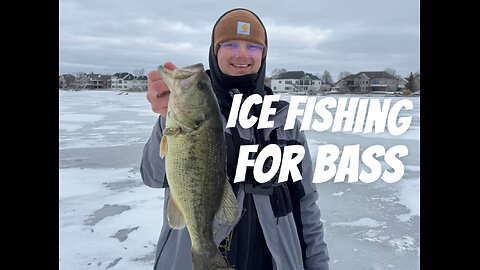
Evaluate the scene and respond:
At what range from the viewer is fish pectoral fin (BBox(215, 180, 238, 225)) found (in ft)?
4.93

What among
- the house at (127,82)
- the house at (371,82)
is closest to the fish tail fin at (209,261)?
the house at (127,82)

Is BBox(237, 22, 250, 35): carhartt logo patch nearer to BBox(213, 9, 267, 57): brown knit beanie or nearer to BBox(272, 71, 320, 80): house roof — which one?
BBox(213, 9, 267, 57): brown knit beanie

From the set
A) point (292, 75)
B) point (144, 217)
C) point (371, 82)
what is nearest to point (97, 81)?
point (292, 75)

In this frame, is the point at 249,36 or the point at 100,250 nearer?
the point at 249,36

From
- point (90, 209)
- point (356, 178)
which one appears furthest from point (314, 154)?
point (90, 209)

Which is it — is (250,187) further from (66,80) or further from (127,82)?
(66,80)

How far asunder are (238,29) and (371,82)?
61496 mm

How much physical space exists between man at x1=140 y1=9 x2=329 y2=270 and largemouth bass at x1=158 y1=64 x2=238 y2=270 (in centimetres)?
11

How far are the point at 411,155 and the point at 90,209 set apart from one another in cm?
729

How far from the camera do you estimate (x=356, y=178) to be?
5973 mm

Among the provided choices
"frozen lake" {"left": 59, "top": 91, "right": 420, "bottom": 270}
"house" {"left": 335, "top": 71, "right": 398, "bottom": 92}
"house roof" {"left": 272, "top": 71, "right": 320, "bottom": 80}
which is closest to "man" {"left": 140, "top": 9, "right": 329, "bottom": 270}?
"frozen lake" {"left": 59, "top": 91, "right": 420, "bottom": 270}

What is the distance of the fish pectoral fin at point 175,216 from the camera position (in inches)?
59.9
